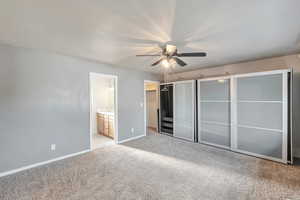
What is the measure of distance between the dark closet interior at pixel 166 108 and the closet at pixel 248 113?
3.75 ft

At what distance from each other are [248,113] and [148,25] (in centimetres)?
302

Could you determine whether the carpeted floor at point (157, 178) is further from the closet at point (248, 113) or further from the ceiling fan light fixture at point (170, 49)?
the ceiling fan light fixture at point (170, 49)

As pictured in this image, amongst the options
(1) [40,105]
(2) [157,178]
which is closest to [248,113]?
(2) [157,178]

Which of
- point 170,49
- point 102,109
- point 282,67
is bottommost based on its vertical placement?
point 102,109

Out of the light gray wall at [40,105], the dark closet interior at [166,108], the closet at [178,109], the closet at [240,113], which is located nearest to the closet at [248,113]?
the closet at [240,113]

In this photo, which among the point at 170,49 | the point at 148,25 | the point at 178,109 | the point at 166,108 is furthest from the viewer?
the point at 166,108

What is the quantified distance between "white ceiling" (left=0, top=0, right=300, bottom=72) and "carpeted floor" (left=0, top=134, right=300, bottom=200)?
2.35 metres

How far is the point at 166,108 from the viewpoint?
209 inches

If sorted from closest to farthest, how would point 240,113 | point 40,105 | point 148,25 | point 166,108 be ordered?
point 148,25 → point 40,105 → point 240,113 → point 166,108

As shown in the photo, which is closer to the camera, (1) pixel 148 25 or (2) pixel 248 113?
(1) pixel 148 25

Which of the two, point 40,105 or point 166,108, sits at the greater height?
point 40,105

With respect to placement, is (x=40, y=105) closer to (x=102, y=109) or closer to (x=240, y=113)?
(x=102, y=109)

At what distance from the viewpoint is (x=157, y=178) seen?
2404 millimetres

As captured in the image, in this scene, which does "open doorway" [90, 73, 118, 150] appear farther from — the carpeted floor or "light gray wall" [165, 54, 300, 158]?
"light gray wall" [165, 54, 300, 158]
